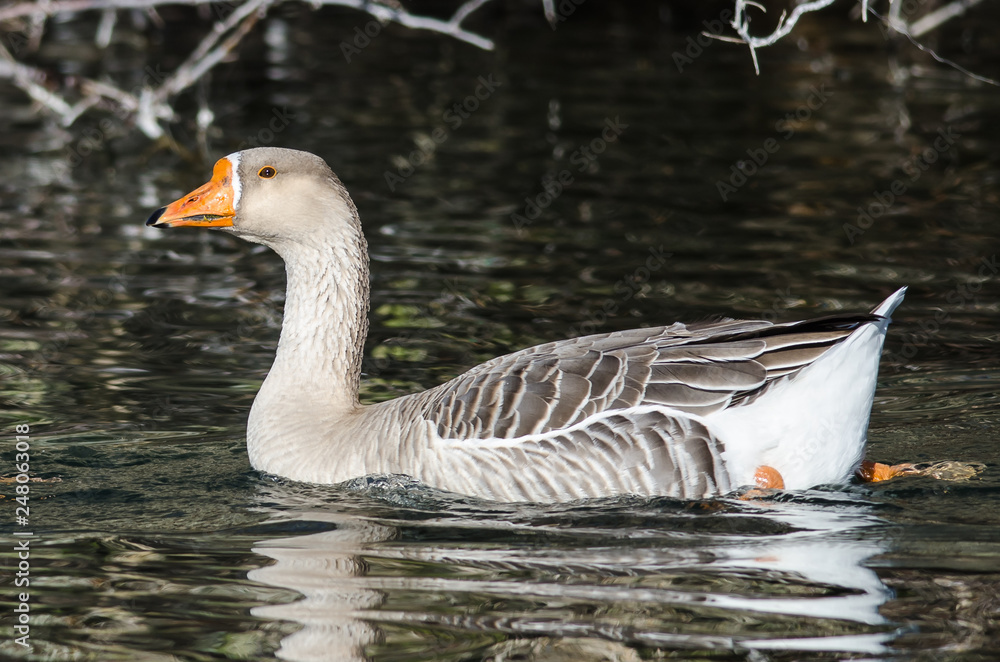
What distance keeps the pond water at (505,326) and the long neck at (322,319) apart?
2.10ft

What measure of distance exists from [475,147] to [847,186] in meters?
4.91

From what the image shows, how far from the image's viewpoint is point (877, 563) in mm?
5969

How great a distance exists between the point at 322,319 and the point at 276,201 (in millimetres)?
737

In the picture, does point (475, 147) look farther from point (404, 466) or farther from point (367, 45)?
point (404, 466)

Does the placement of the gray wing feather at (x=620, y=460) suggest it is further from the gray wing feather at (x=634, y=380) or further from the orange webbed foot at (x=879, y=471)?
the orange webbed foot at (x=879, y=471)

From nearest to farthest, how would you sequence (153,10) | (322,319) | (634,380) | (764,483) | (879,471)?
1. (764,483)
2. (634,380)
3. (879,471)
4. (322,319)
5. (153,10)

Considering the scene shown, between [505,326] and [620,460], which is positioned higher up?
[505,326]

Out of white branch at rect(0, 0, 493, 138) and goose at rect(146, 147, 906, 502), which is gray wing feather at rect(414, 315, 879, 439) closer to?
goose at rect(146, 147, 906, 502)

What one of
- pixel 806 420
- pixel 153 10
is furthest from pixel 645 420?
pixel 153 10

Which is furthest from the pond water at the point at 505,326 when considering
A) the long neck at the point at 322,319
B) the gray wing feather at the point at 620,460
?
the long neck at the point at 322,319

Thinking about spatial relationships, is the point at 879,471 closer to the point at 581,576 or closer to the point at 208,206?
the point at 581,576

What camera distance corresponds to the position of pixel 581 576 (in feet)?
19.3

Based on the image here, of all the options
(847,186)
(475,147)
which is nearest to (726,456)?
(847,186)

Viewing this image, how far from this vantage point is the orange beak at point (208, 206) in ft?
24.7
